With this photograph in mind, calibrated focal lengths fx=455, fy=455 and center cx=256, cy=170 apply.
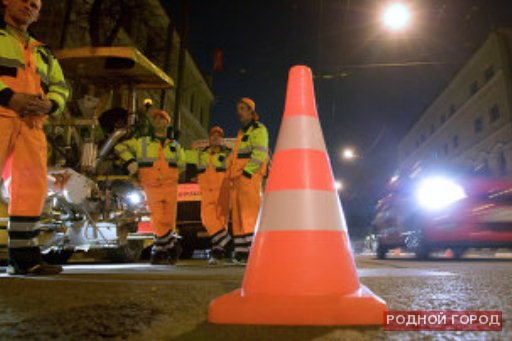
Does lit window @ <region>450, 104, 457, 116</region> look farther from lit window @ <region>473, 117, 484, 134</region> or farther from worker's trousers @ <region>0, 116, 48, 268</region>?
worker's trousers @ <region>0, 116, 48, 268</region>

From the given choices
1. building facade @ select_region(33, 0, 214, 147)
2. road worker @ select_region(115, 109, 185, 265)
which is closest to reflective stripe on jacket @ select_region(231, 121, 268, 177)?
road worker @ select_region(115, 109, 185, 265)

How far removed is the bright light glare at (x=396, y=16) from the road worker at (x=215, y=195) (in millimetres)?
10347

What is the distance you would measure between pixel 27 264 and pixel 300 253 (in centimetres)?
278

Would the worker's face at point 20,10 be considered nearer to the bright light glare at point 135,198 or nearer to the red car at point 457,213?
the bright light glare at point 135,198

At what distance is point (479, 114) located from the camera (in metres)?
32.4

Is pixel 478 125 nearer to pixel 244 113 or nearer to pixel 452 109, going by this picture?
pixel 452 109

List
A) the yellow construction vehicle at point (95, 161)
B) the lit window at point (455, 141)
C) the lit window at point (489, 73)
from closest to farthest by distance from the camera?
the yellow construction vehicle at point (95, 161), the lit window at point (489, 73), the lit window at point (455, 141)

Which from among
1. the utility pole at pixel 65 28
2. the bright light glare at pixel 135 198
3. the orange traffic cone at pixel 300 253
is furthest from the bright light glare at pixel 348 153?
the orange traffic cone at pixel 300 253

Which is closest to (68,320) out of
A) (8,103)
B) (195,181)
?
(8,103)

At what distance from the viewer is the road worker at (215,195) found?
6.42 meters

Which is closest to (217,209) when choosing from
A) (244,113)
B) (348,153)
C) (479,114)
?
(244,113)

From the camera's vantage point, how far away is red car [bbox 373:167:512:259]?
695cm

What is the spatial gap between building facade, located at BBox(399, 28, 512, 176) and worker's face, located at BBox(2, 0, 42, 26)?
93.8 feet

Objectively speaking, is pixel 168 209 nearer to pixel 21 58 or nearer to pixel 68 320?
pixel 21 58
